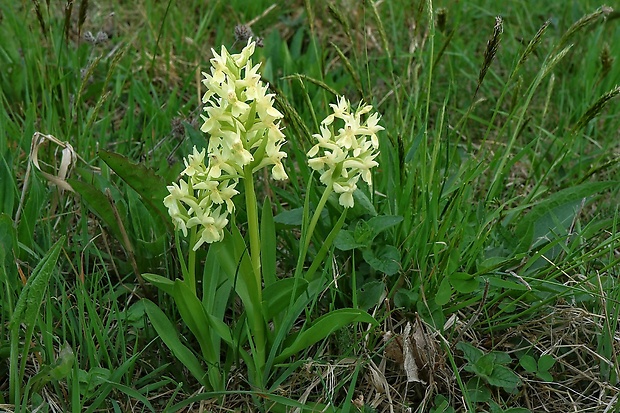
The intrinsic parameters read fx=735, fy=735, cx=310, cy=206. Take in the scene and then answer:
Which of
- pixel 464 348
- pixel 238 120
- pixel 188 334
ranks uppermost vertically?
pixel 238 120

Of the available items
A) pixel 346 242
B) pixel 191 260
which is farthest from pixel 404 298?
pixel 191 260

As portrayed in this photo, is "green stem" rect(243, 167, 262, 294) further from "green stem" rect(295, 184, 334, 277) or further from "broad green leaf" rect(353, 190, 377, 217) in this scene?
"broad green leaf" rect(353, 190, 377, 217)

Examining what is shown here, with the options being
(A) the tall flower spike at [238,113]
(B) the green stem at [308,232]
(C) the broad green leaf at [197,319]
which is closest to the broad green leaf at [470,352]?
(B) the green stem at [308,232]

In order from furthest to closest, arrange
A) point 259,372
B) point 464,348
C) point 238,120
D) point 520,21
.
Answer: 1. point 520,21
2. point 464,348
3. point 259,372
4. point 238,120

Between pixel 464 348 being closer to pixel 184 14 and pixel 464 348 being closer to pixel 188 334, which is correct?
pixel 188 334

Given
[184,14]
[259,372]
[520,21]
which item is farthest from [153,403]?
[520,21]

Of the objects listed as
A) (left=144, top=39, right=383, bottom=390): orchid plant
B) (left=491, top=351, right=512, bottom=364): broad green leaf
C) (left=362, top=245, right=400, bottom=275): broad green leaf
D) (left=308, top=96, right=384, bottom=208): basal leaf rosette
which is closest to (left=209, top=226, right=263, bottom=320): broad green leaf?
(left=144, top=39, right=383, bottom=390): orchid plant

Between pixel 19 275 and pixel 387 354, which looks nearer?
pixel 387 354
